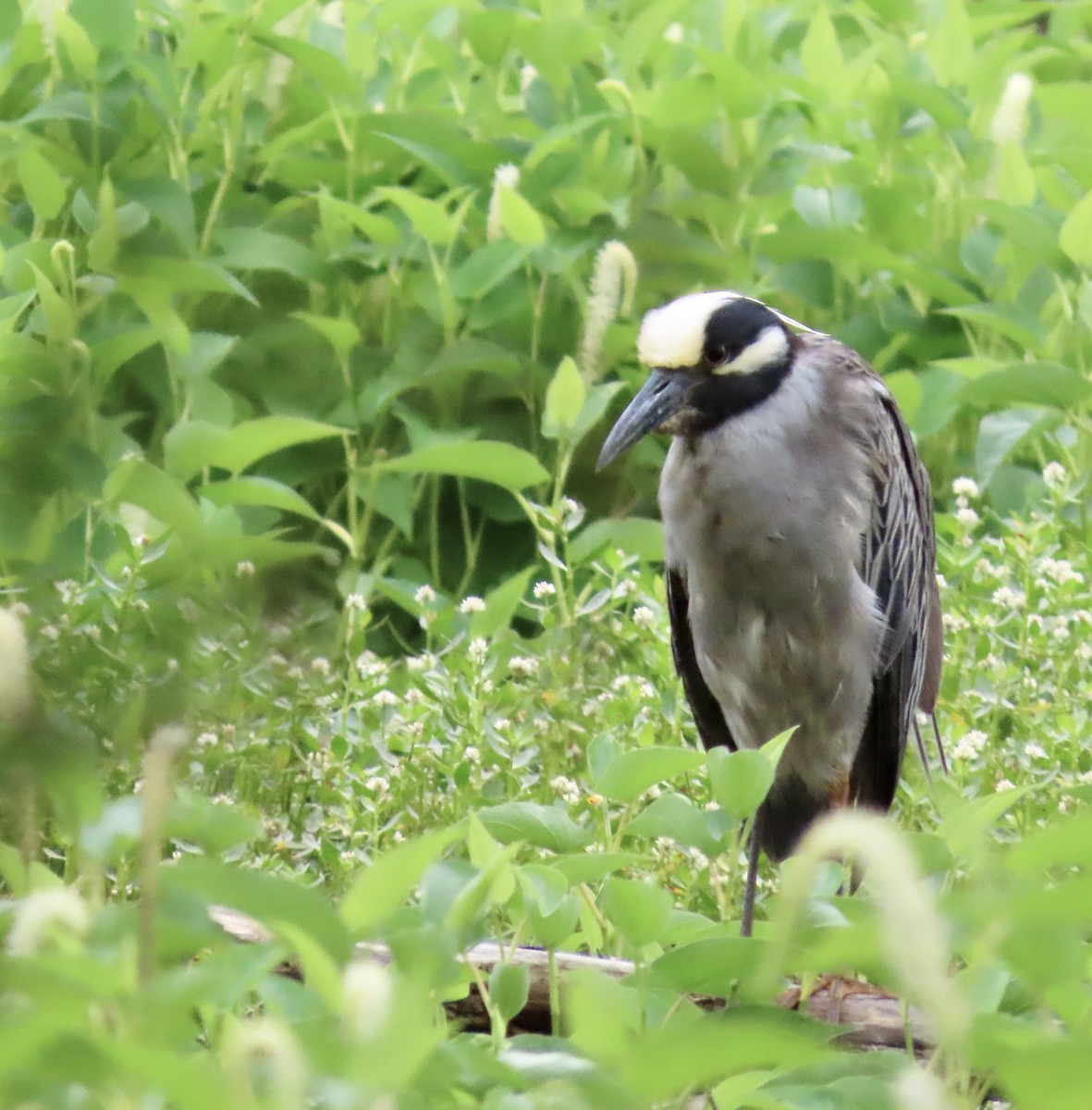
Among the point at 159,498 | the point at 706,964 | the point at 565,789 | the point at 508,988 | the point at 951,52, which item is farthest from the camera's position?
the point at 951,52

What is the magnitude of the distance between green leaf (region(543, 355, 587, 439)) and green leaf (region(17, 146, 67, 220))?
3.51 feet

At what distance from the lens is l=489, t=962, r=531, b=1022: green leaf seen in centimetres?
187

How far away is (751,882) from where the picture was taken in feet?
10.3

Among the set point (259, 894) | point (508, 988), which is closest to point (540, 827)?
point (508, 988)

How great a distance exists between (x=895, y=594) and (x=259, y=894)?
2345 millimetres

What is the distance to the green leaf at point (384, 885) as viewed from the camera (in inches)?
55.2

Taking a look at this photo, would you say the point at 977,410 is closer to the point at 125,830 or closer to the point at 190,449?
the point at 190,449

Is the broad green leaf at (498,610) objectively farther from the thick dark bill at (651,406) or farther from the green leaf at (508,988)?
the green leaf at (508,988)

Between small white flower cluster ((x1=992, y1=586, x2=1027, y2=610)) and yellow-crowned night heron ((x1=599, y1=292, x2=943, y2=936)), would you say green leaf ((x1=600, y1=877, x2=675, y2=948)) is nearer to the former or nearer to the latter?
yellow-crowned night heron ((x1=599, y1=292, x2=943, y2=936))

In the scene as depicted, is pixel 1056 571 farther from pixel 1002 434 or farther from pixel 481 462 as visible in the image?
pixel 481 462

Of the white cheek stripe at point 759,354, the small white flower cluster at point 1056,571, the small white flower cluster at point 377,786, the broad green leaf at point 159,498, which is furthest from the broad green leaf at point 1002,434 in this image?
the broad green leaf at point 159,498

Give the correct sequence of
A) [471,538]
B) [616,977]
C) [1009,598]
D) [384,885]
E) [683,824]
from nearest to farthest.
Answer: [384,885] → [683,824] → [616,977] → [1009,598] → [471,538]

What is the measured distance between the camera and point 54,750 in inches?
38.1

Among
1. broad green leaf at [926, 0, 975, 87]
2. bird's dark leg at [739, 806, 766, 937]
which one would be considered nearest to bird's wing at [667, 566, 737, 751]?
bird's dark leg at [739, 806, 766, 937]
